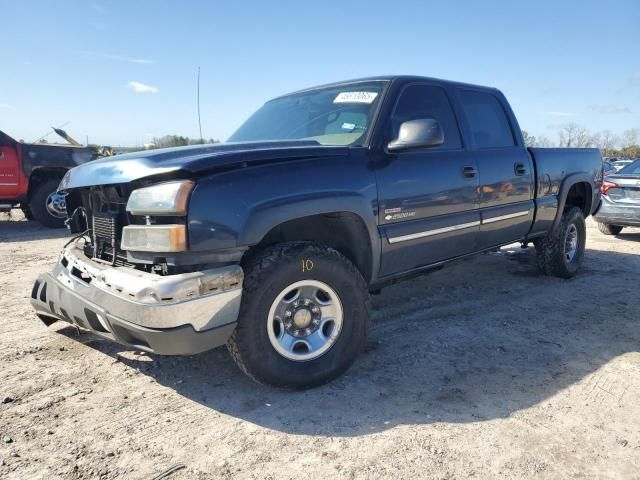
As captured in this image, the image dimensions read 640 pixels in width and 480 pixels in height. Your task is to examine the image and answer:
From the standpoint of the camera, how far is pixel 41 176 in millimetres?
9156

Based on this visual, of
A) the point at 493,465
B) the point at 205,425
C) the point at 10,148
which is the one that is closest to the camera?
the point at 493,465

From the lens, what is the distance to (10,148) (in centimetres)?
873

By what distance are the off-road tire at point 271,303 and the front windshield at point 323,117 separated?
0.92 meters

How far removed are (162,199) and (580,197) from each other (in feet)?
17.3

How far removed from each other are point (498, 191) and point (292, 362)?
251cm

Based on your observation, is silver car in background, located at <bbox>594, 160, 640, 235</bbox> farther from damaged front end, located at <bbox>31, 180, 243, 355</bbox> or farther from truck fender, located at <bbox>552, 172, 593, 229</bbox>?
damaged front end, located at <bbox>31, 180, 243, 355</bbox>

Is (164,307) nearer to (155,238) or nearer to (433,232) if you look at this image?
(155,238)

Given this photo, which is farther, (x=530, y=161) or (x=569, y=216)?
(x=569, y=216)

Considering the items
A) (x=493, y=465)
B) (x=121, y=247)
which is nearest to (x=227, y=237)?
(x=121, y=247)

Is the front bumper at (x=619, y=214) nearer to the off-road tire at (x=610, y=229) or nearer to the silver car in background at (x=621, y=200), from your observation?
the silver car in background at (x=621, y=200)

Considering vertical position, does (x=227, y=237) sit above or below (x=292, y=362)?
above

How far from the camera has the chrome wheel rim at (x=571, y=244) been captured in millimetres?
5660

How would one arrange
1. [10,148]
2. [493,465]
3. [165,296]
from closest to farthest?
[493,465]
[165,296]
[10,148]

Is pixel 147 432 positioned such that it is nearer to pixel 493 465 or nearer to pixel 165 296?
pixel 165 296
